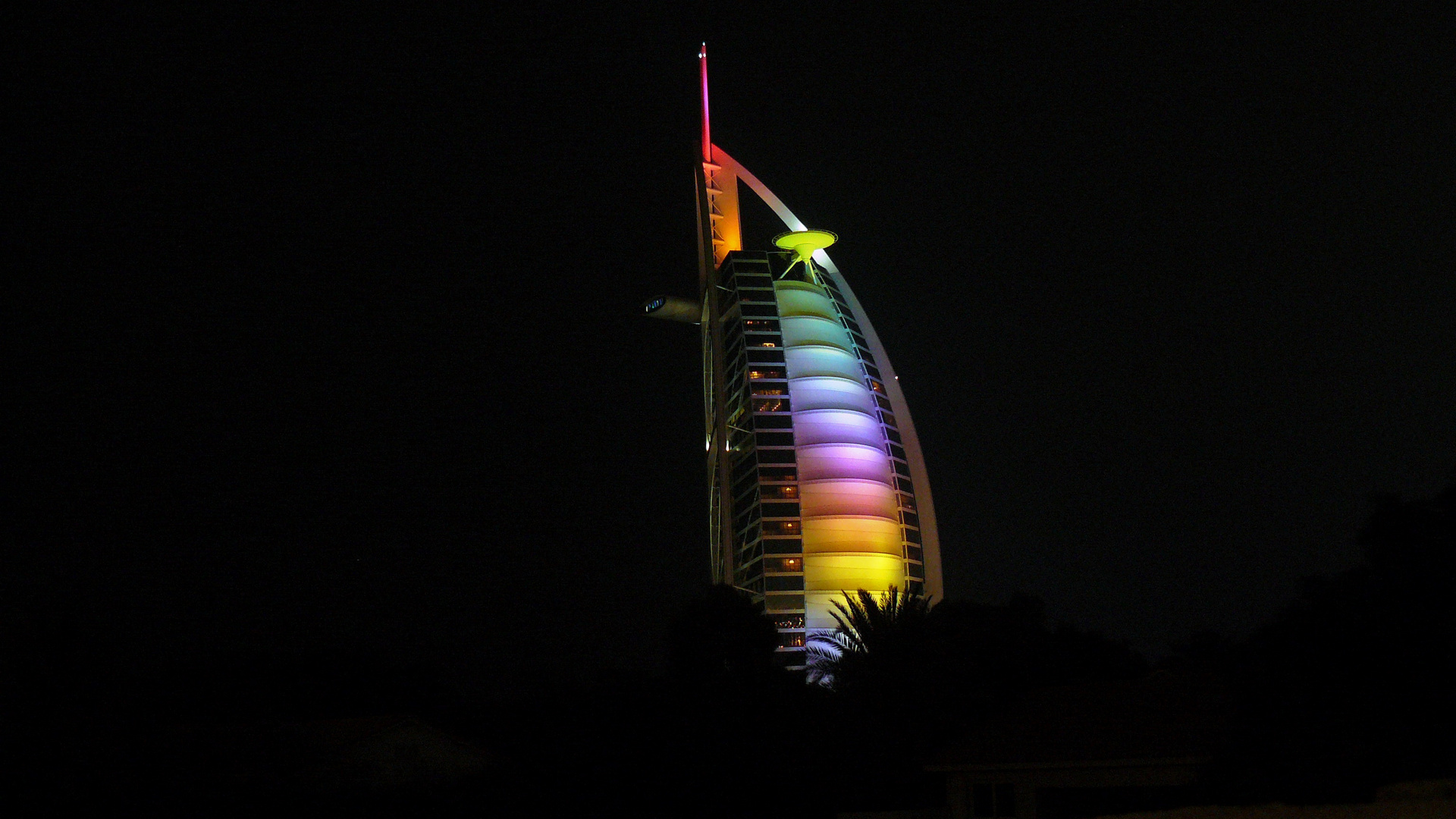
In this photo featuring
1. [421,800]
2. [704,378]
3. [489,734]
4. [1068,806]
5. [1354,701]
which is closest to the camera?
[1354,701]

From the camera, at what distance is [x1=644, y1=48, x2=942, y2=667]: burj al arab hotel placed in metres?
74.6

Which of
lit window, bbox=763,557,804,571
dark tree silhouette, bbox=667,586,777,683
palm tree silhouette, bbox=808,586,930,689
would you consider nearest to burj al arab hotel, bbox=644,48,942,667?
lit window, bbox=763,557,804,571

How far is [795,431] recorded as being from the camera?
7712cm

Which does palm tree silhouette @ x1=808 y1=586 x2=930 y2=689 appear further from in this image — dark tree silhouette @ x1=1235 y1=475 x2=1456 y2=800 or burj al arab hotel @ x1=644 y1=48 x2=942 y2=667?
burj al arab hotel @ x1=644 y1=48 x2=942 y2=667

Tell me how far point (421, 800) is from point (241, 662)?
4185 centimetres

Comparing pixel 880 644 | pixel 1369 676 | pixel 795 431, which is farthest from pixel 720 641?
pixel 795 431

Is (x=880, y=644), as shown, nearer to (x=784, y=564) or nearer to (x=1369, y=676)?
(x=1369, y=676)

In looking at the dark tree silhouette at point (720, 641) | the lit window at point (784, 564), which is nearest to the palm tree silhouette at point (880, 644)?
the dark tree silhouette at point (720, 641)

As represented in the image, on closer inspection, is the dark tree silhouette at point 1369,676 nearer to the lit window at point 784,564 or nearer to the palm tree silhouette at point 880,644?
the palm tree silhouette at point 880,644

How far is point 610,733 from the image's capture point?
3906 centimetres

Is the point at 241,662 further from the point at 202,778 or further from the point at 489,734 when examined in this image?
the point at 202,778

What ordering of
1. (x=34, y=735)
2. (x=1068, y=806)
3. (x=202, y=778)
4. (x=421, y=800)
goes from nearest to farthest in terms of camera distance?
(x=1068, y=806), (x=34, y=735), (x=202, y=778), (x=421, y=800)

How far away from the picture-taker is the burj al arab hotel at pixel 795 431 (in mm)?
74562

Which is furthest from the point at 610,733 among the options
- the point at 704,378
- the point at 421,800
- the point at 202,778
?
the point at 704,378
